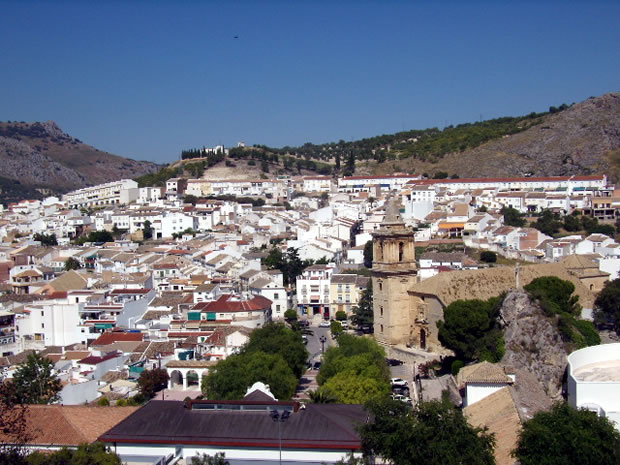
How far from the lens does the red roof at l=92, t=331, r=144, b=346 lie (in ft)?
101

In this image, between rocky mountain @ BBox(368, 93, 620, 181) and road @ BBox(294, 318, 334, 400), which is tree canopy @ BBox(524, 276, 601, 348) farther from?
rocky mountain @ BBox(368, 93, 620, 181)

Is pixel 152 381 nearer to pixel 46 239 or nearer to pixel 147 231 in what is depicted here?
pixel 147 231

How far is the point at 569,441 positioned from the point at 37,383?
1766cm

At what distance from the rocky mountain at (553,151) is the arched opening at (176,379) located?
2755 inches

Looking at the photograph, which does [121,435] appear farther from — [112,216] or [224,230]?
[112,216]

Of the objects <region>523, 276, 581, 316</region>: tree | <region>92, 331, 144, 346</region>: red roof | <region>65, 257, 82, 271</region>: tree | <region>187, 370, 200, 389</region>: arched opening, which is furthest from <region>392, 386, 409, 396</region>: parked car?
<region>65, 257, 82, 271</region>: tree

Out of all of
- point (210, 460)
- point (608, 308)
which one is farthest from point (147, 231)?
point (210, 460)

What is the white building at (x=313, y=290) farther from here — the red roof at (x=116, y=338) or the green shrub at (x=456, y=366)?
the green shrub at (x=456, y=366)

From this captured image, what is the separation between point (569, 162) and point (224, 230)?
47.1 m

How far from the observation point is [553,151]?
9238 cm

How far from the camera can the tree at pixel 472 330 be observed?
943 inches

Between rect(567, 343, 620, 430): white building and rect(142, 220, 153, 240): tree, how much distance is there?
50.6 m

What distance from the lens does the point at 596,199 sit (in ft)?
209

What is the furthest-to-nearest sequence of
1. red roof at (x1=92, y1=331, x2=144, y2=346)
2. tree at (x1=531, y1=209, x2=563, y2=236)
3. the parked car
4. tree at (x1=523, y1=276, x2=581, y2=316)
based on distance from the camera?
1. tree at (x1=531, y1=209, x2=563, y2=236)
2. red roof at (x1=92, y1=331, x2=144, y2=346)
3. tree at (x1=523, y1=276, x2=581, y2=316)
4. the parked car
